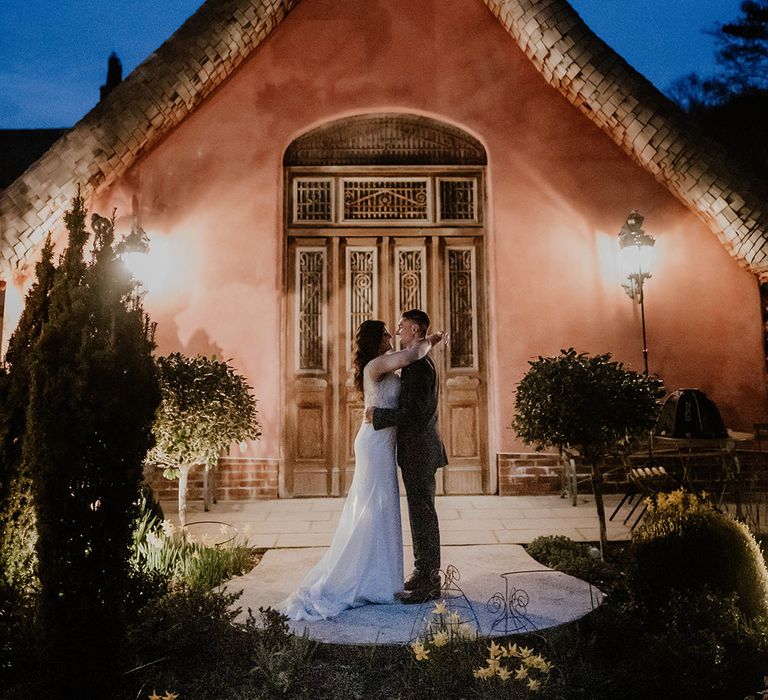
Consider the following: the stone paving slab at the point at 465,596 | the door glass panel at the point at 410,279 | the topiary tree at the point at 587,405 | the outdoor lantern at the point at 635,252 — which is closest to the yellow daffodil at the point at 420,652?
the stone paving slab at the point at 465,596

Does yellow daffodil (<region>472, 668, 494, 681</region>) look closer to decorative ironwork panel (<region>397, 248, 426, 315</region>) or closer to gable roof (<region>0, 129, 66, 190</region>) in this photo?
decorative ironwork panel (<region>397, 248, 426, 315</region>)

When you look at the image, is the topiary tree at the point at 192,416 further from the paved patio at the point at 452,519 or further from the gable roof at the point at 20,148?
the gable roof at the point at 20,148

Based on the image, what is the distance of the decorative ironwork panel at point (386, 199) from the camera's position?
727 cm

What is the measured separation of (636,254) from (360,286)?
3.18 metres

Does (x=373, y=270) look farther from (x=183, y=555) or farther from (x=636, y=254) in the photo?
(x=183, y=555)

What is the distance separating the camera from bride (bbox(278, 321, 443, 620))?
3.57 m

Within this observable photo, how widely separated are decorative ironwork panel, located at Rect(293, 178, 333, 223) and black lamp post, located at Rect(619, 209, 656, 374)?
11.3 feet

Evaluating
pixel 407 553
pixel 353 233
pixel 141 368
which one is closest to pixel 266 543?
pixel 407 553

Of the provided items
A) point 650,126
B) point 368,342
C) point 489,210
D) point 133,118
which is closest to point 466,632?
point 368,342

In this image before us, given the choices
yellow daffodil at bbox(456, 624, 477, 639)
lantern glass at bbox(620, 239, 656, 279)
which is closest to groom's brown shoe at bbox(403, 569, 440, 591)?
yellow daffodil at bbox(456, 624, 477, 639)

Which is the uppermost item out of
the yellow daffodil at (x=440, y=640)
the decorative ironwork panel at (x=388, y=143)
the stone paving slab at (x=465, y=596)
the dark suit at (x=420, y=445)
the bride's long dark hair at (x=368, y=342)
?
the decorative ironwork panel at (x=388, y=143)

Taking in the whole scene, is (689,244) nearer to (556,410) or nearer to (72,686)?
(556,410)

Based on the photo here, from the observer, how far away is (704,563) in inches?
121

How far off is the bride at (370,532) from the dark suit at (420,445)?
9 cm
